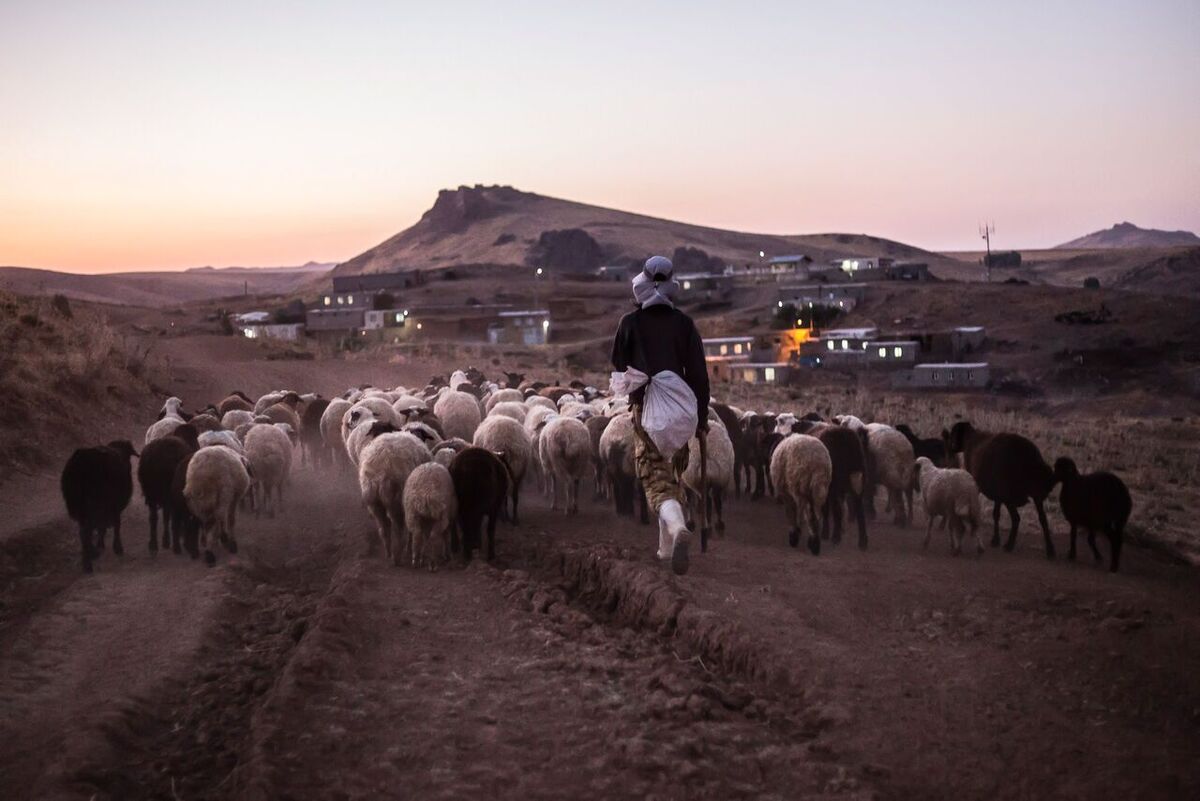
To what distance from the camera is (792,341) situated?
4869 centimetres

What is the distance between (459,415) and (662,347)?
9.85 metres

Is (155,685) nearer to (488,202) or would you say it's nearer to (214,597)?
(214,597)

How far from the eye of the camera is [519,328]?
58812 millimetres

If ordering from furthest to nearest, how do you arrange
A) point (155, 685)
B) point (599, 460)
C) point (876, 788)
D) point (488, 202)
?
point (488, 202) → point (599, 460) → point (155, 685) → point (876, 788)

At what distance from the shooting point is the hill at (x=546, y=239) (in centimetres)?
12888

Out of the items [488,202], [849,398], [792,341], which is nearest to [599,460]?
[849,398]

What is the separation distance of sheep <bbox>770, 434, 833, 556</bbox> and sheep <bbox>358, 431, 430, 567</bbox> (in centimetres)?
378

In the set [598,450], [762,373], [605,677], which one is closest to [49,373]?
[598,450]

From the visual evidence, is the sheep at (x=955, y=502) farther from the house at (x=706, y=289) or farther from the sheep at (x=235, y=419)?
the house at (x=706, y=289)

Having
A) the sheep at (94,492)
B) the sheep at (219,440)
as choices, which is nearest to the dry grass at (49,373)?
the sheep at (219,440)

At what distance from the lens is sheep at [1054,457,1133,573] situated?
30.7 ft

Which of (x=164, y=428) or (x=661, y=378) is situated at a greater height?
(x=661, y=378)

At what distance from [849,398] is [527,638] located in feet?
86.6

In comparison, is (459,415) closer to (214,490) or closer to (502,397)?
(502,397)
